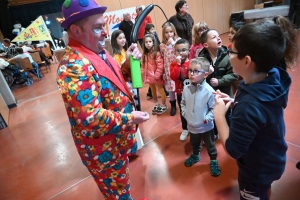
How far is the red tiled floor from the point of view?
1.81m

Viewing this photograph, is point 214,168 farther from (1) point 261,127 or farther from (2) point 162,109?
(2) point 162,109

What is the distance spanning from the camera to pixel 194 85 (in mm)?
1790

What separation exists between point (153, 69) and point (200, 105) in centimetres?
138

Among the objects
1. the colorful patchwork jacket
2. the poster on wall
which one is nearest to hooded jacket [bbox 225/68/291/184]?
the colorful patchwork jacket

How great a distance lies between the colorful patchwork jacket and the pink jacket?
5.72ft

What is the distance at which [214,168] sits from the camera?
193 cm

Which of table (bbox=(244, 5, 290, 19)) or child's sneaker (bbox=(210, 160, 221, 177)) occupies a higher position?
Answer: table (bbox=(244, 5, 290, 19))

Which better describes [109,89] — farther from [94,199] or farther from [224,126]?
[94,199]

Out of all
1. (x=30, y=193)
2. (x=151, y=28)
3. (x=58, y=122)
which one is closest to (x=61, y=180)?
(x=30, y=193)

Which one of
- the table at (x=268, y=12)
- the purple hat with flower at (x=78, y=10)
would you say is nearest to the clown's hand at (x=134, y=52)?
the purple hat with flower at (x=78, y=10)

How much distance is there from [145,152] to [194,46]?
155 centimetres

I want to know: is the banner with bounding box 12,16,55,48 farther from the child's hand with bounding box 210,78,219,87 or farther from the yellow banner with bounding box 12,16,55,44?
the child's hand with bounding box 210,78,219,87

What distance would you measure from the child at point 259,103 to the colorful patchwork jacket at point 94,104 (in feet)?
1.68

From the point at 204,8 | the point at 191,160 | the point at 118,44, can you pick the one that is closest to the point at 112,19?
A: the point at 118,44
